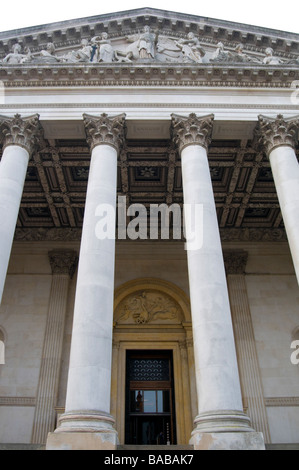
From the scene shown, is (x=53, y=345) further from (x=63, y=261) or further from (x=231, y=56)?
(x=231, y=56)

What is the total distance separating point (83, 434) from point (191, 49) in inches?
595

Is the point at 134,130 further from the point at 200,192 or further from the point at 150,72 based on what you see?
the point at 200,192

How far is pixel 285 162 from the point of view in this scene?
13.1 metres

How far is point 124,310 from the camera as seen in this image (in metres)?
19.8

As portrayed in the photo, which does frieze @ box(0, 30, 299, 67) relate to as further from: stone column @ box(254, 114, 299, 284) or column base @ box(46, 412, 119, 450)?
column base @ box(46, 412, 119, 450)

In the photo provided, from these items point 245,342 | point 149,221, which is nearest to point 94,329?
point 245,342

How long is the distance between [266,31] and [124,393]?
1715 centimetres

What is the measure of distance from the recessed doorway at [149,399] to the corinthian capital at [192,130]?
33.9 ft

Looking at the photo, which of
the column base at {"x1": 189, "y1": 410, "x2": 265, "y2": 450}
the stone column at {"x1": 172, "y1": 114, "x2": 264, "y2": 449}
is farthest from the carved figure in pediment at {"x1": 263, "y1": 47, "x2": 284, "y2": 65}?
the column base at {"x1": 189, "y1": 410, "x2": 265, "y2": 450}

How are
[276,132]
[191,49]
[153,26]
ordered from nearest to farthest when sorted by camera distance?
[276,132] < [191,49] < [153,26]

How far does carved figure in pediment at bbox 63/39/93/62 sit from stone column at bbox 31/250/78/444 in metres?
9.30

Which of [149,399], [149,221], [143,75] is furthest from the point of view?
[149,221]

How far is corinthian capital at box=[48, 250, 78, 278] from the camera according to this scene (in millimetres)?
20078

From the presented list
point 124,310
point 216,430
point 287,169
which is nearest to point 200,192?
point 287,169
